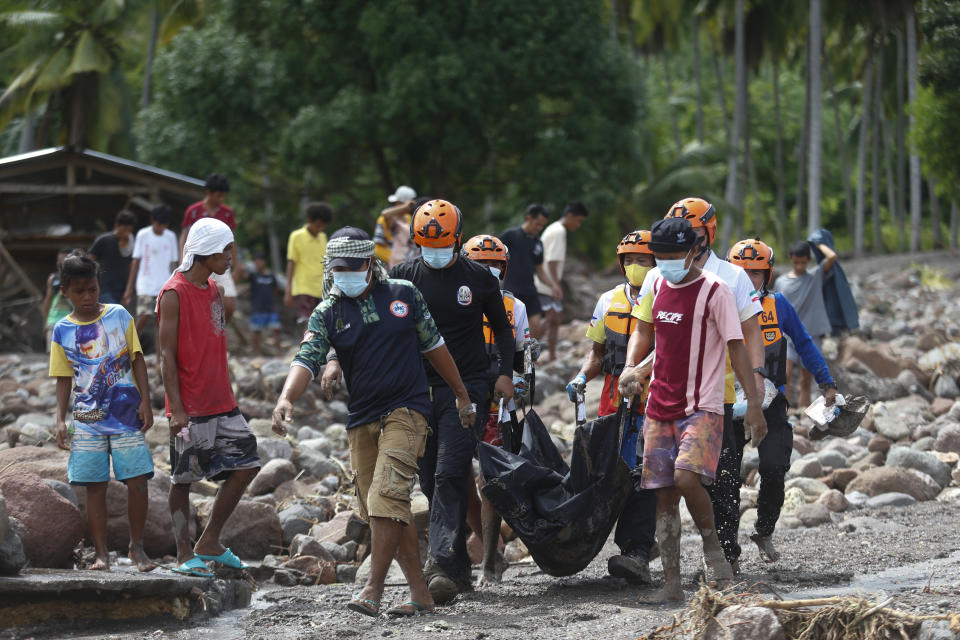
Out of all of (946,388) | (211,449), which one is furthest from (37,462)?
(946,388)

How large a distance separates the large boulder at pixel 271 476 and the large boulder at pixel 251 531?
102 cm

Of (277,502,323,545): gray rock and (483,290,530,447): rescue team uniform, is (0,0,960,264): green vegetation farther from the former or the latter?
(483,290,530,447): rescue team uniform

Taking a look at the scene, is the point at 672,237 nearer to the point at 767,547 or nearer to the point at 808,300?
the point at 767,547

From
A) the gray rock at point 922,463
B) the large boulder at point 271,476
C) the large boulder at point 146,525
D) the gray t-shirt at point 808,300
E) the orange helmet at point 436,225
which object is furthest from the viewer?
the gray t-shirt at point 808,300

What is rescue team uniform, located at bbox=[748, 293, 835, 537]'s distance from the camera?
668 centimetres

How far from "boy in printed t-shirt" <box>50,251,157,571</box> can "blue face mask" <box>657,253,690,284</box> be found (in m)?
2.89

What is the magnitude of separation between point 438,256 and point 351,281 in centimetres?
82

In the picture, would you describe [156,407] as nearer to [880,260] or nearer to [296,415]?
[296,415]

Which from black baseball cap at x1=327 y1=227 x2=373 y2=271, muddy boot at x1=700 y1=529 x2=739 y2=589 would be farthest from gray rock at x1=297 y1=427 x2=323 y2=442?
muddy boot at x1=700 y1=529 x2=739 y2=589

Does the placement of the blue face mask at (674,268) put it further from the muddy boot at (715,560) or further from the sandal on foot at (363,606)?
the sandal on foot at (363,606)

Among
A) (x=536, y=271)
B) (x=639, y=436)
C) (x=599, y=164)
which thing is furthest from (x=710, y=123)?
(x=639, y=436)

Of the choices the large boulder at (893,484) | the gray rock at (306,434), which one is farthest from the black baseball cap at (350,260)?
A: the gray rock at (306,434)

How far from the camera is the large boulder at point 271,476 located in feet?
29.8

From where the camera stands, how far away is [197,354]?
627 cm
